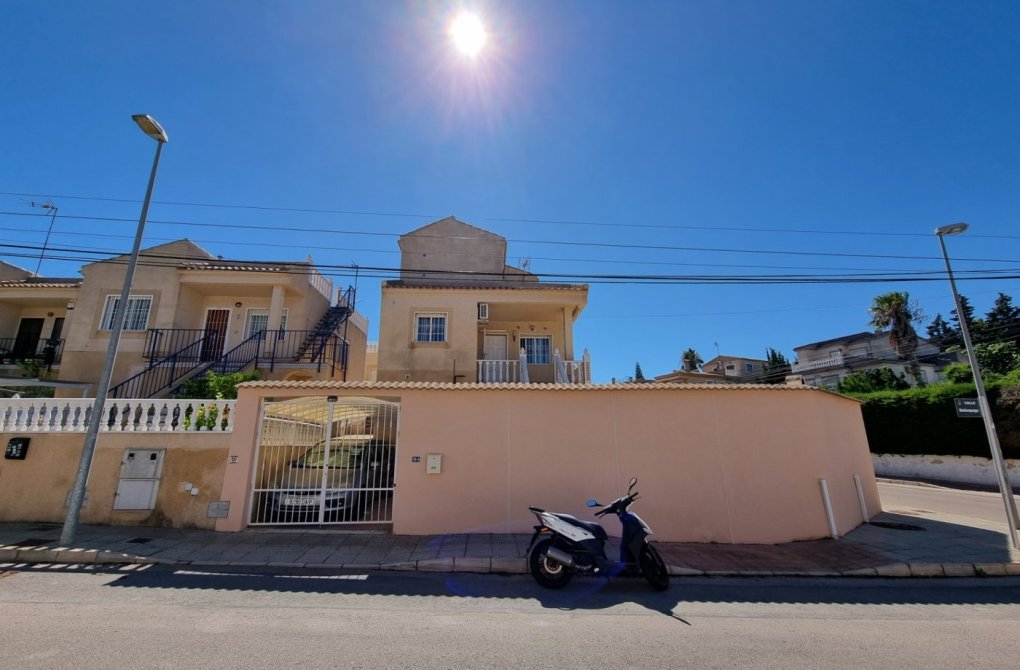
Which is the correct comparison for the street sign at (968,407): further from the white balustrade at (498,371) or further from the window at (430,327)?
the window at (430,327)

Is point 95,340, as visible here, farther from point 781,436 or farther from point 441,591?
point 781,436

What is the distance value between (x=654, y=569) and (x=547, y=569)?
1.41 m

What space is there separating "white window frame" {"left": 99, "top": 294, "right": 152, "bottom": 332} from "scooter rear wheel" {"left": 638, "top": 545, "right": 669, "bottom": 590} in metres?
17.5

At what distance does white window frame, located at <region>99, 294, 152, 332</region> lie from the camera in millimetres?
14664

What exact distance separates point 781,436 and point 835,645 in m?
4.84

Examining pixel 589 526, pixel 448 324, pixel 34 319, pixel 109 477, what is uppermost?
pixel 34 319

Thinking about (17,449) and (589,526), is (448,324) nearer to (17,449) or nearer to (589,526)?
(589,526)

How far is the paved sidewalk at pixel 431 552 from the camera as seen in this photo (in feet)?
19.5

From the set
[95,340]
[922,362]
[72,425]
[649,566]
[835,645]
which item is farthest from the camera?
[922,362]

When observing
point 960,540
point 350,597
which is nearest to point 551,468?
point 350,597

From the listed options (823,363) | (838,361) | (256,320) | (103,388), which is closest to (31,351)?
(256,320)

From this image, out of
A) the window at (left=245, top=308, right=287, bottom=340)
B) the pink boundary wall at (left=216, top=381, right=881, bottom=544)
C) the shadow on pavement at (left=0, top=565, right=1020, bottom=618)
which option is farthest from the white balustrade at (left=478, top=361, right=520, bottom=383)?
the shadow on pavement at (left=0, top=565, right=1020, bottom=618)

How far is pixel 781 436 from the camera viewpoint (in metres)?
8.12

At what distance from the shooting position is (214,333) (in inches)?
609
